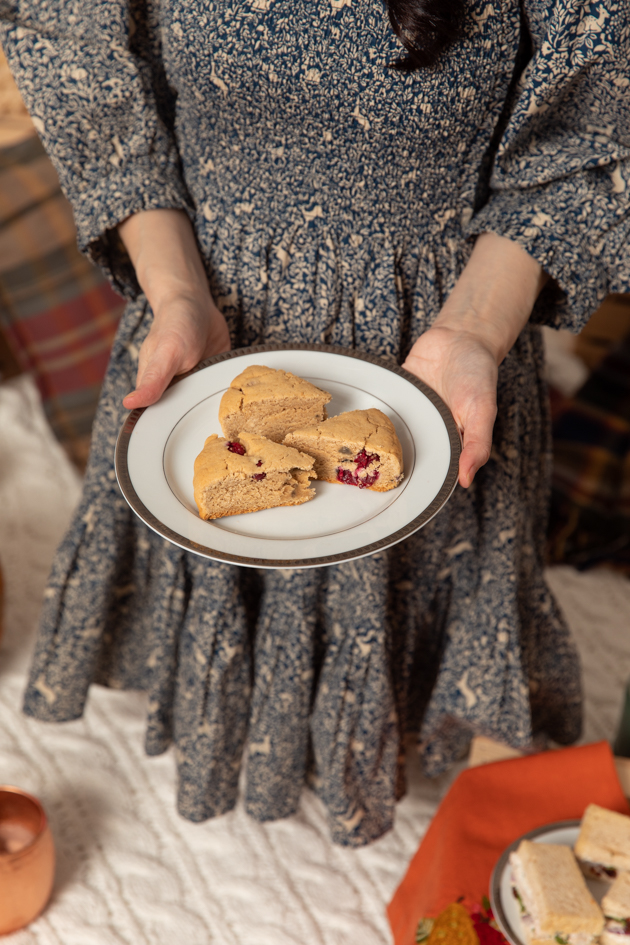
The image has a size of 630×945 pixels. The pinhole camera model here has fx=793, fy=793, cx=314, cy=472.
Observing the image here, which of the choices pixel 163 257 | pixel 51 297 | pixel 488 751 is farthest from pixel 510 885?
pixel 51 297

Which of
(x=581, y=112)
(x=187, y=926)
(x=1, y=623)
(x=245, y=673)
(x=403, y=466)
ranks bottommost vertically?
(x=187, y=926)

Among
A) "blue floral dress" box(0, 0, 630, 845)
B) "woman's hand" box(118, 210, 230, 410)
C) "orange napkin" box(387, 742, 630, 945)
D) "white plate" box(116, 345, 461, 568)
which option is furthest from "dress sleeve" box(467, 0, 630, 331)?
"orange napkin" box(387, 742, 630, 945)

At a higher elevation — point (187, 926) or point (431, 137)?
point (431, 137)

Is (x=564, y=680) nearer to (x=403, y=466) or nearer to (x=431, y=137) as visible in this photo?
(x=403, y=466)

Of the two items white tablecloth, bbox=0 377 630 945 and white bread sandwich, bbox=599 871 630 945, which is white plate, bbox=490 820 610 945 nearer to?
white bread sandwich, bbox=599 871 630 945

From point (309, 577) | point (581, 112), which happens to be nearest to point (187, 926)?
point (309, 577)

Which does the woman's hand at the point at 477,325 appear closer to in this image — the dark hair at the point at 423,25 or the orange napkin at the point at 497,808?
the dark hair at the point at 423,25
